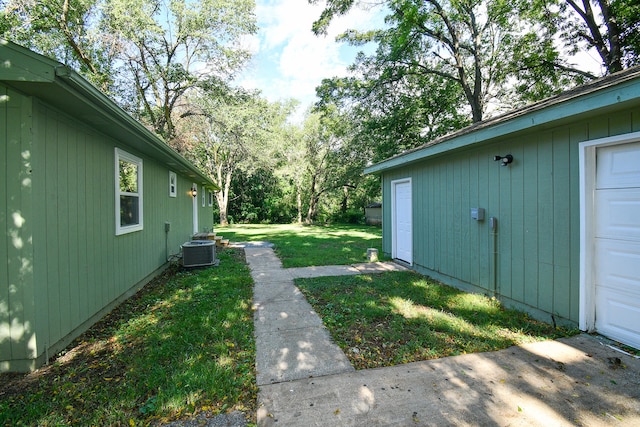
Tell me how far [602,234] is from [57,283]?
5.65 meters

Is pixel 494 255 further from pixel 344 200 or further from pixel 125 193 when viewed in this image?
pixel 344 200

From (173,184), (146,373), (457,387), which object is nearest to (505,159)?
(457,387)

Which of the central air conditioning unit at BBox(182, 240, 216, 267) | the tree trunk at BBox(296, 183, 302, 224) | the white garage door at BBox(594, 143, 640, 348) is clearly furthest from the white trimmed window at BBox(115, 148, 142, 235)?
the tree trunk at BBox(296, 183, 302, 224)

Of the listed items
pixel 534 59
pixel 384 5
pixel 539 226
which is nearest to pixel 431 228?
pixel 539 226

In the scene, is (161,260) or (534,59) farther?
(534,59)

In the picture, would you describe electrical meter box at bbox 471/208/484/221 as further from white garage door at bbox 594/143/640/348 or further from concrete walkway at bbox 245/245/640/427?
concrete walkway at bbox 245/245/640/427

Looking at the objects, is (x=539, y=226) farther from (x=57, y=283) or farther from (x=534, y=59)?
(x=534, y=59)

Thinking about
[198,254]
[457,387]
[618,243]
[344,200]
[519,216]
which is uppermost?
[344,200]

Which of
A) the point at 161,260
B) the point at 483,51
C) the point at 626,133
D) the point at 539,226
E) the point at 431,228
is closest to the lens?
the point at 626,133

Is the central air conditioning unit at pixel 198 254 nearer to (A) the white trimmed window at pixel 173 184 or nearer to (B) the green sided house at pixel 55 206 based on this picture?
(A) the white trimmed window at pixel 173 184

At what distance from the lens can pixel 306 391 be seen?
2311 millimetres

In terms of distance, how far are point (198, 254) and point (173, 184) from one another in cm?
235

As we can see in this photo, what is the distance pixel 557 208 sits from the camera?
11.4ft

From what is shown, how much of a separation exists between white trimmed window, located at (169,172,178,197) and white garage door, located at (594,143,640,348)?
8.16 meters
